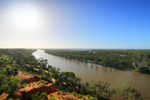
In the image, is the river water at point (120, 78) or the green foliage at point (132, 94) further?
the river water at point (120, 78)

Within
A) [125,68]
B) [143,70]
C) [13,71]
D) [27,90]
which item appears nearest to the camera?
[27,90]

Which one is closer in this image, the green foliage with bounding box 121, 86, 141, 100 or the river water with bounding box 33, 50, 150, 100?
the green foliage with bounding box 121, 86, 141, 100

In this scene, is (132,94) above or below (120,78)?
above

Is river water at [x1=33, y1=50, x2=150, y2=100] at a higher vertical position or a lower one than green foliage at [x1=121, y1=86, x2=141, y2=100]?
lower

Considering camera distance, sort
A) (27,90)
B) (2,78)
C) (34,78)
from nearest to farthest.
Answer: (27,90), (2,78), (34,78)

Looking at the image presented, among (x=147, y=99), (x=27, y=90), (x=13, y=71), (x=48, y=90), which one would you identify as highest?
(x=13, y=71)

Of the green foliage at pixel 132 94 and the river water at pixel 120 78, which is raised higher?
the green foliage at pixel 132 94

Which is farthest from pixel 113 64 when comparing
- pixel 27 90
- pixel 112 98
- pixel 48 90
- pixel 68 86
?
pixel 27 90

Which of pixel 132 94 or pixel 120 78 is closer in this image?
pixel 132 94

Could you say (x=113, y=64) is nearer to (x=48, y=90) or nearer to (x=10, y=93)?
(x=48, y=90)

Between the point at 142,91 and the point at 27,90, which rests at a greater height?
the point at 27,90

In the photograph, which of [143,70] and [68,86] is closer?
[68,86]
